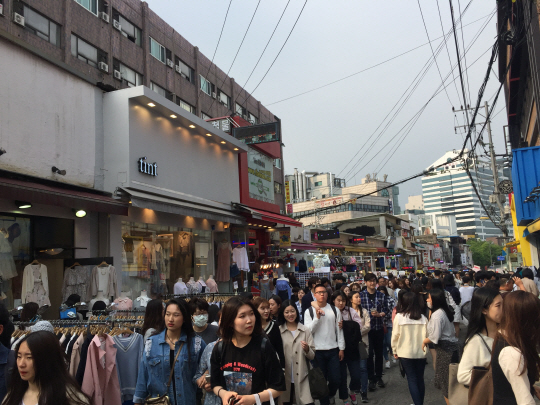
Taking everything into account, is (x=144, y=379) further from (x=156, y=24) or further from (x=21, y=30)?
(x=156, y=24)

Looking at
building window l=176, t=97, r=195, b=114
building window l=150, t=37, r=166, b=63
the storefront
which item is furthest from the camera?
building window l=176, t=97, r=195, b=114

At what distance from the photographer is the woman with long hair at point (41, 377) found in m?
2.90

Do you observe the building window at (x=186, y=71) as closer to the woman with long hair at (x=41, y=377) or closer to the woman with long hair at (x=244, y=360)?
the woman with long hair at (x=244, y=360)

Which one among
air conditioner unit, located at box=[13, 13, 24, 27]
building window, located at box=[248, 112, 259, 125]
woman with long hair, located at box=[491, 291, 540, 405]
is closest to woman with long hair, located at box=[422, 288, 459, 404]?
woman with long hair, located at box=[491, 291, 540, 405]

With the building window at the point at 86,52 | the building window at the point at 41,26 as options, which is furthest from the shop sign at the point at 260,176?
the building window at the point at 41,26

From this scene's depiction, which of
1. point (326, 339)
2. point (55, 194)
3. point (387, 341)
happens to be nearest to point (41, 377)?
point (326, 339)

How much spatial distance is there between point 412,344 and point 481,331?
2.78 m

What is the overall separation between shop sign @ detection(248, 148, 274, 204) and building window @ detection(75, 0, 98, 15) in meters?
9.54

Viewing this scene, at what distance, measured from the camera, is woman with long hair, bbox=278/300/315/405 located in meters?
5.10

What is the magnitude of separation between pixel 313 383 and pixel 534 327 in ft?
9.23

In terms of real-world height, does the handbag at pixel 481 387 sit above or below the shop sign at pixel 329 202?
below

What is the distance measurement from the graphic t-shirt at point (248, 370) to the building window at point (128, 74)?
67.8 feet

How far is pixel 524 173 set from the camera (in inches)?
587

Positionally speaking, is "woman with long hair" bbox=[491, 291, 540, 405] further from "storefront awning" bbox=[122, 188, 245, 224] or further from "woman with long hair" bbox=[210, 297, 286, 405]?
"storefront awning" bbox=[122, 188, 245, 224]
